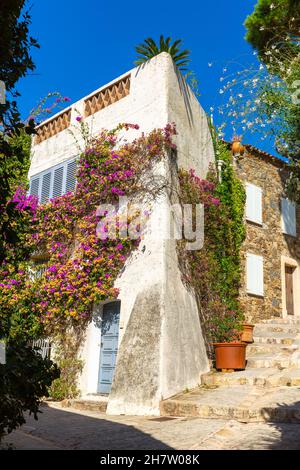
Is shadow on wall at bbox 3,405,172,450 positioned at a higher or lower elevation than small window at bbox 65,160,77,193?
lower

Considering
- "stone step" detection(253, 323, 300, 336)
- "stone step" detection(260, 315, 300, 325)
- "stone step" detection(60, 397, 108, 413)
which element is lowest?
"stone step" detection(60, 397, 108, 413)

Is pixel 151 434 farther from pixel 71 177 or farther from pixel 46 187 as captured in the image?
pixel 46 187

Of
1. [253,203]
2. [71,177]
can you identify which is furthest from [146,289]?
[253,203]

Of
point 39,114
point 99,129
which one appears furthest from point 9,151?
point 39,114

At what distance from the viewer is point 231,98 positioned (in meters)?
9.66

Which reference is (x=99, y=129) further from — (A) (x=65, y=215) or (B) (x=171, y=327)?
(B) (x=171, y=327)

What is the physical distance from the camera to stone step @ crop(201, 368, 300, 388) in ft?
29.0

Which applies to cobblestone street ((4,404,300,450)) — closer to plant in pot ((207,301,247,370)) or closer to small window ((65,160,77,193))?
plant in pot ((207,301,247,370))

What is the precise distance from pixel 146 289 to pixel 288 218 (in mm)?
8103

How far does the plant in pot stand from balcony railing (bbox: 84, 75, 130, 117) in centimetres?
592

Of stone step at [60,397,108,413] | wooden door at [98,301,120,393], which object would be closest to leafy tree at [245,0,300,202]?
wooden door at [98,301,120,393]

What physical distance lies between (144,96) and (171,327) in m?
5.67

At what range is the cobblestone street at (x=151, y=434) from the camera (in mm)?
5645

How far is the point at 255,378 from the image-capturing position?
905 cm
